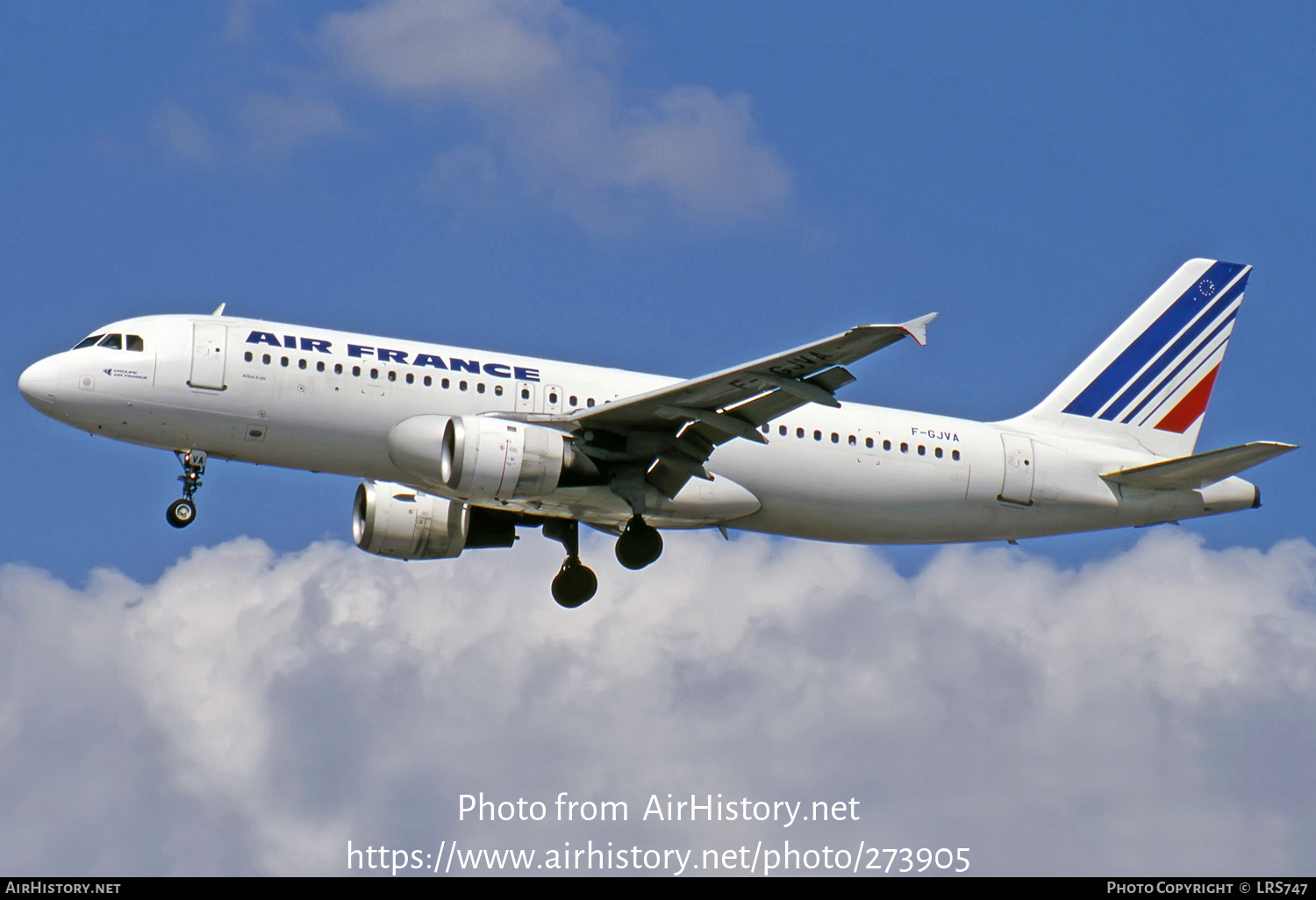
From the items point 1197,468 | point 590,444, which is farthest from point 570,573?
point 1197,468

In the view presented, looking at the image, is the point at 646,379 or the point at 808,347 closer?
the point at 808,347

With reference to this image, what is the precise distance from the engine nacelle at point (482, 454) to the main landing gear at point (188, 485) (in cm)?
409

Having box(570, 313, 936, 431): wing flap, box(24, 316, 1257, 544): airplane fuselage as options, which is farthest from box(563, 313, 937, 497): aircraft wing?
box(24, 316, 1257, 544): airplane fuselage

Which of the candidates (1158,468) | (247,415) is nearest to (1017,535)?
(1158,468)

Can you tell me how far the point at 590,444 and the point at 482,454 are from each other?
2.55 meters

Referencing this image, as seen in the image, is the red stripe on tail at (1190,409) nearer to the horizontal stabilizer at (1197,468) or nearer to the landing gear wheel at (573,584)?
the horizontal stabilizer at (1197,468)

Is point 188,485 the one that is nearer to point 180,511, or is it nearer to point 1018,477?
point 180,511

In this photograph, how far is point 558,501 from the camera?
3709 centimetres

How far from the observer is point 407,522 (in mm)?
40625

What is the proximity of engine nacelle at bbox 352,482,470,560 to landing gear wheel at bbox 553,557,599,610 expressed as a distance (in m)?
2.51

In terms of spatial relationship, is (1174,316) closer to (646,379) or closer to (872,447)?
(872,447)

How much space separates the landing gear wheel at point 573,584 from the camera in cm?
4112

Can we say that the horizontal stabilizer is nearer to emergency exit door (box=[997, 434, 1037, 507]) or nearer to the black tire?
emergency exit door (box=[997, 434, 1037, 507])

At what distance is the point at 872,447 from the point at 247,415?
13766 millimetres
